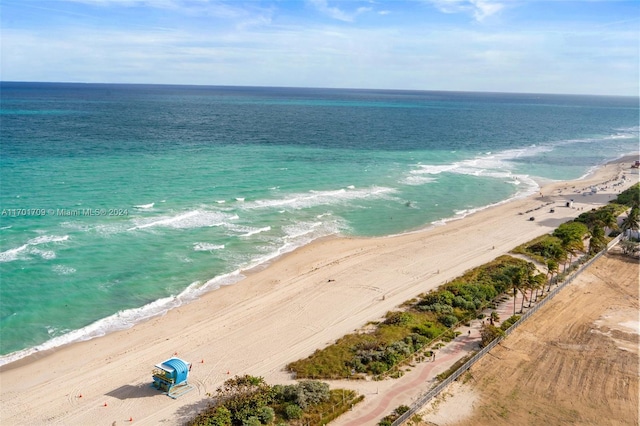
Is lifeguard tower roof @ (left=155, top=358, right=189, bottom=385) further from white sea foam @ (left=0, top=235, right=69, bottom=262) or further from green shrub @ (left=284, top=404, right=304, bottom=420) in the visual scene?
white sea foam @ (left=0, top=235, right=69, bottom=262)

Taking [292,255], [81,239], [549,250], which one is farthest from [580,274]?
[81,239]

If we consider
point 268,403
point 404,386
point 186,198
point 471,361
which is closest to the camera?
point 268,403

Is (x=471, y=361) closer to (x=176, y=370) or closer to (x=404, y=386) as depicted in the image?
(x=404, y=386)

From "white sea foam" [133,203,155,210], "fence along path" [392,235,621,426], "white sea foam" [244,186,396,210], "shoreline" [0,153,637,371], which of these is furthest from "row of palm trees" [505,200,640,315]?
"white sea foam" [133,203,155,210]

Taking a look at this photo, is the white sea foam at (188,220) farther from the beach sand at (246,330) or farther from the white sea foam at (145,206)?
the beach sand at (246,330)

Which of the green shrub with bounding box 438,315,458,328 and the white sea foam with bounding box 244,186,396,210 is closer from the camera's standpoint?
the green shrub with bounding box 438,315,458,328

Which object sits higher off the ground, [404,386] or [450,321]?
[450,321]

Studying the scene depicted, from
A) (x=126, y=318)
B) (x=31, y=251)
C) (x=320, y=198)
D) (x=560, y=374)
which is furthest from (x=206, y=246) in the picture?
(x=560, y=374)

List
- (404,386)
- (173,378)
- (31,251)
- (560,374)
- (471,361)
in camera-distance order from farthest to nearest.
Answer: (31,251)
(471,361)
(560,374)
(404,386)
(173,378)

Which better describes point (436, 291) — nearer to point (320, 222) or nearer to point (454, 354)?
point (454, 354)
